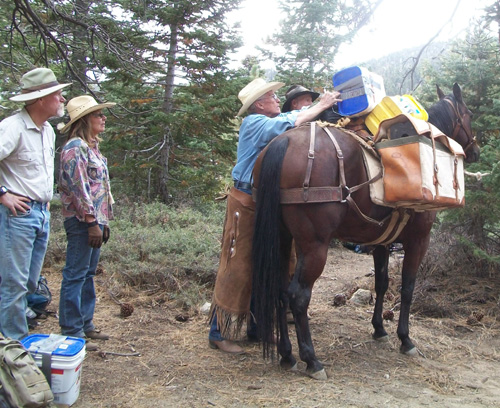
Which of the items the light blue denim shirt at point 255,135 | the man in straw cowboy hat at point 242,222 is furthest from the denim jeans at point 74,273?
the light blue denim shirt at point 255,135

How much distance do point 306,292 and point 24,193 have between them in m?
2.05

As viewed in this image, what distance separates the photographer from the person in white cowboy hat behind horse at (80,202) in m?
3.27

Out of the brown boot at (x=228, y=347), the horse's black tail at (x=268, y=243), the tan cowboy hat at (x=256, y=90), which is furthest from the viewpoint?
the brown boot at (x=228, y=347)

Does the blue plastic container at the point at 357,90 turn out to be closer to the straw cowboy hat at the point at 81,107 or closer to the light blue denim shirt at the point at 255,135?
the light blue denim shirt at the point at 255,135

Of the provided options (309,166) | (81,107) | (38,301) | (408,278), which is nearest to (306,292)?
(309,166)

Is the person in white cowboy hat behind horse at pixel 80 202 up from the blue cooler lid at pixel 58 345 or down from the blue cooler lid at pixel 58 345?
up

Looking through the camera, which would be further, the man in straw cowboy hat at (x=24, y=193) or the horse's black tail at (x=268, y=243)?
the horse's black tail at (x=268, y=243)

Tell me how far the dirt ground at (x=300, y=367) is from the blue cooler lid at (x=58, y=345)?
1.21 ft

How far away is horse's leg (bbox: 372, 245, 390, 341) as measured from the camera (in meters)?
3.95

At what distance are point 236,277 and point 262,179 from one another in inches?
34.6

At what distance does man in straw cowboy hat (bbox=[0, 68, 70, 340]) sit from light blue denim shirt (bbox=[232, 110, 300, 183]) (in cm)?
141

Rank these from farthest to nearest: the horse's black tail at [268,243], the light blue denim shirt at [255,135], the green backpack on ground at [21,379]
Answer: the light blue denim shirt at [255,135] → the horse's black tail at [268,243] → the green backpack on ground at [21,379]

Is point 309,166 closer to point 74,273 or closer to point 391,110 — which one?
point 391,110

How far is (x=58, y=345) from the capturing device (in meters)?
2.59
